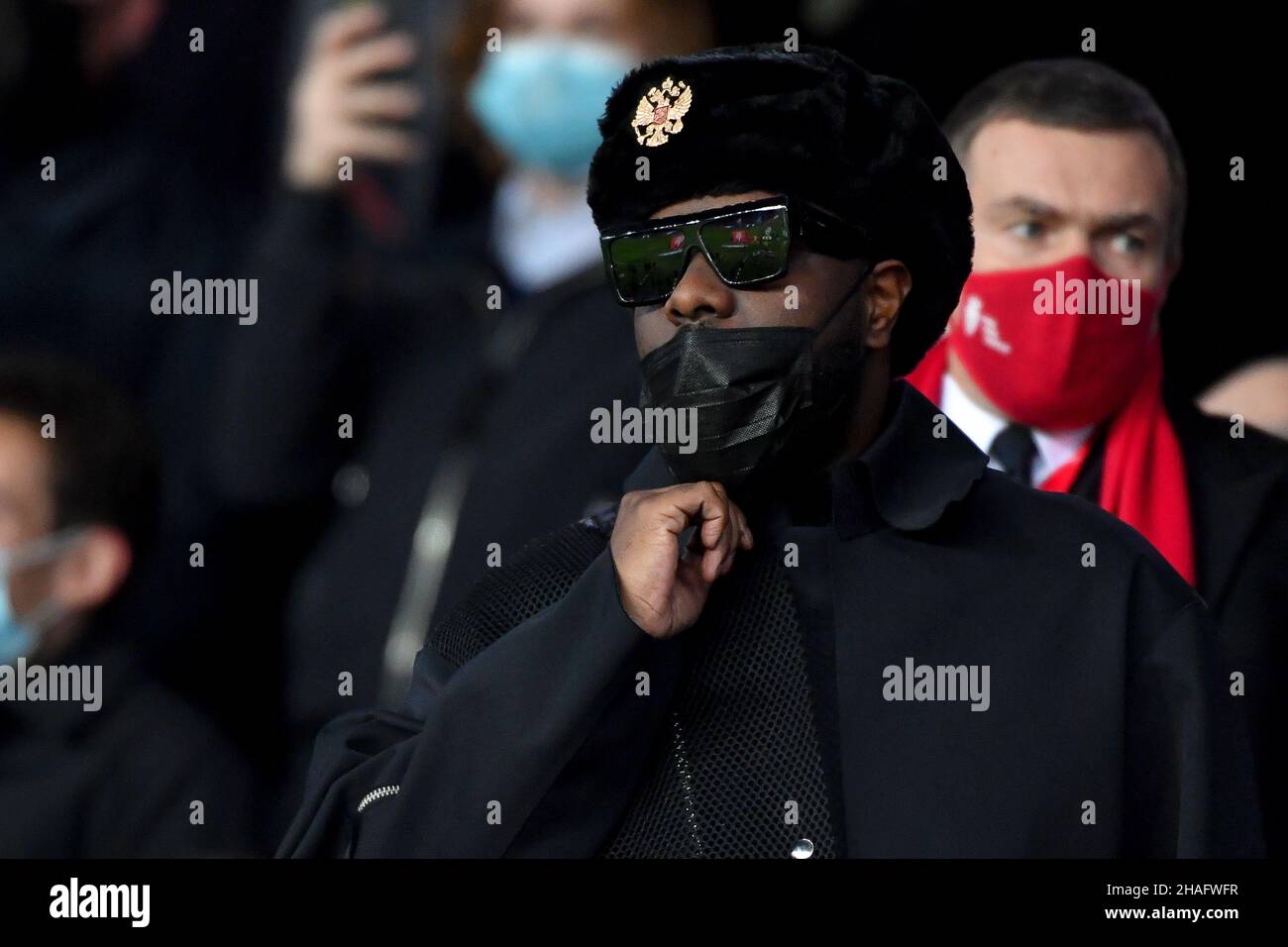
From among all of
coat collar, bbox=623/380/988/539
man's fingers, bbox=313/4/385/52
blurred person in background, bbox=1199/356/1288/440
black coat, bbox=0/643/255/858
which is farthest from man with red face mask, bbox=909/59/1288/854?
man's fingers, bbox=313/4/385/52

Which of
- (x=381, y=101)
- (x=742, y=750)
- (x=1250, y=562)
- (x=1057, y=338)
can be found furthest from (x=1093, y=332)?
(x=381, y=101)

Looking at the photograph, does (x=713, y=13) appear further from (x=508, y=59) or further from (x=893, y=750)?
(x=893, y=750)

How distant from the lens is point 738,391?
338 centimetres

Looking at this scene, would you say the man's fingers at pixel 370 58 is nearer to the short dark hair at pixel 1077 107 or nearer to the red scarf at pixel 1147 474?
the short dark hair at pixel 1077 107

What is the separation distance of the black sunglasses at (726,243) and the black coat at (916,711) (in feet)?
1.06

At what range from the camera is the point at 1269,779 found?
13.4ft

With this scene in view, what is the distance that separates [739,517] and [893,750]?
405mm

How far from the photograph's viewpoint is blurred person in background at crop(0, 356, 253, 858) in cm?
514

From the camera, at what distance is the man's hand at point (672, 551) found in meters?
3.24

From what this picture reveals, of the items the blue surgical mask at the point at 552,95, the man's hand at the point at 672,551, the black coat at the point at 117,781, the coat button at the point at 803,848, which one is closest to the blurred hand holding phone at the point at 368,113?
the blue surgical mask at the point at 552,95

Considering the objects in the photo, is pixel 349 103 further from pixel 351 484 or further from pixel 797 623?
pixel 797 623

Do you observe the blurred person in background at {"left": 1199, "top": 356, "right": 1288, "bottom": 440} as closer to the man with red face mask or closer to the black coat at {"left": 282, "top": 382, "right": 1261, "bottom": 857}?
the man with red face mask

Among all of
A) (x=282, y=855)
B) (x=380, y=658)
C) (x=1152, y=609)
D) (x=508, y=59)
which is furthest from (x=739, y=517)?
(x=508, y=59)
